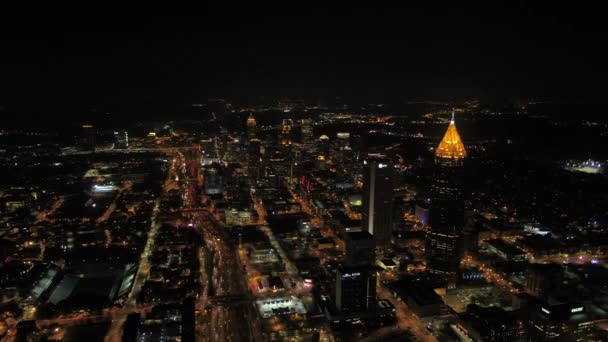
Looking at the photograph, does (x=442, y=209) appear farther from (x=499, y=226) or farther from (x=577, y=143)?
(x=577, y=143)

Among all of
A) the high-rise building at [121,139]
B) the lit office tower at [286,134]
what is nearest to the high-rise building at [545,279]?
the lit office tower at [286,134]

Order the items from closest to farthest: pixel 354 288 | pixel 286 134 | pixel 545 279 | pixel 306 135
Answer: pixel 354 288 → pixel 545 279 → pixel 306 135 → pixel 286 134

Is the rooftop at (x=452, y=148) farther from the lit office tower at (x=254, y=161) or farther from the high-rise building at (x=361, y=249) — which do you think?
the lit office tower at (x=254, y=161)

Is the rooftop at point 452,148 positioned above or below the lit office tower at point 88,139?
above

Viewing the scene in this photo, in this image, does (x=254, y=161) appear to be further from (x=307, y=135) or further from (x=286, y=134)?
(x=286, y=134)

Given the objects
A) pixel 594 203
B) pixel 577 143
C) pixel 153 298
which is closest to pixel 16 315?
pixel 153 298

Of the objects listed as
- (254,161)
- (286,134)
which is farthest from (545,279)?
(286,134)

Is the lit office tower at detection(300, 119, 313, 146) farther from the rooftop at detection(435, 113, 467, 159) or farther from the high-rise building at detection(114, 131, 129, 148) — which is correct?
the rooftop at detection(435, 113, 467, 159)
